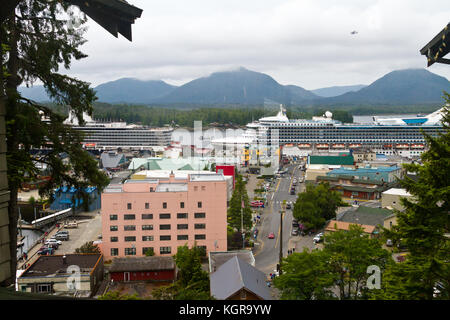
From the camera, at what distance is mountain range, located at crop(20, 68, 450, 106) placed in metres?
76.2

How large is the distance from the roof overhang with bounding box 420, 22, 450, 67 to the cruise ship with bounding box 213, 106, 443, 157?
105ft

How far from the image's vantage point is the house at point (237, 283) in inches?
224

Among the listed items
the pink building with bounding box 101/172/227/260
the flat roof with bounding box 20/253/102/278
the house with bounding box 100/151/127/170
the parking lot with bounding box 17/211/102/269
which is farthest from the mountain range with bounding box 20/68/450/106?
the flat roof with bounding box 20/253/102/278

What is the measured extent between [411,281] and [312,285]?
2749 millimetres

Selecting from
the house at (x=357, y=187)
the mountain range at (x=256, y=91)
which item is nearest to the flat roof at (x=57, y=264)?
the house at (x=357, y=187)

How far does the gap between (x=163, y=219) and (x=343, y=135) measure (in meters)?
29.3

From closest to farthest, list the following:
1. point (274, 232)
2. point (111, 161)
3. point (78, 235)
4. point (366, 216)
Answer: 1. point (366, 216)
2. point (274, 232)
3. point (78, 235)
4. point (111, 161)

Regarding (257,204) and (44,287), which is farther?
(257,204)

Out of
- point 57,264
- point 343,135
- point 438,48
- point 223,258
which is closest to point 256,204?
point 223,258

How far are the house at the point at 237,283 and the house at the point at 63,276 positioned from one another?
8.93ft

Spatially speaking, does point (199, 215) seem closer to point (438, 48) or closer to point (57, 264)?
point (57, 264)

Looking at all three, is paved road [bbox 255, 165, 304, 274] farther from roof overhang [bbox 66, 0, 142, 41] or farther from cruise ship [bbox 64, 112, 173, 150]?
cruise ship [bbox 64, 112, 173, 150]

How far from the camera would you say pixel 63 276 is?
7.77 meters

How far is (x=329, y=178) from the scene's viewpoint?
1983cm
